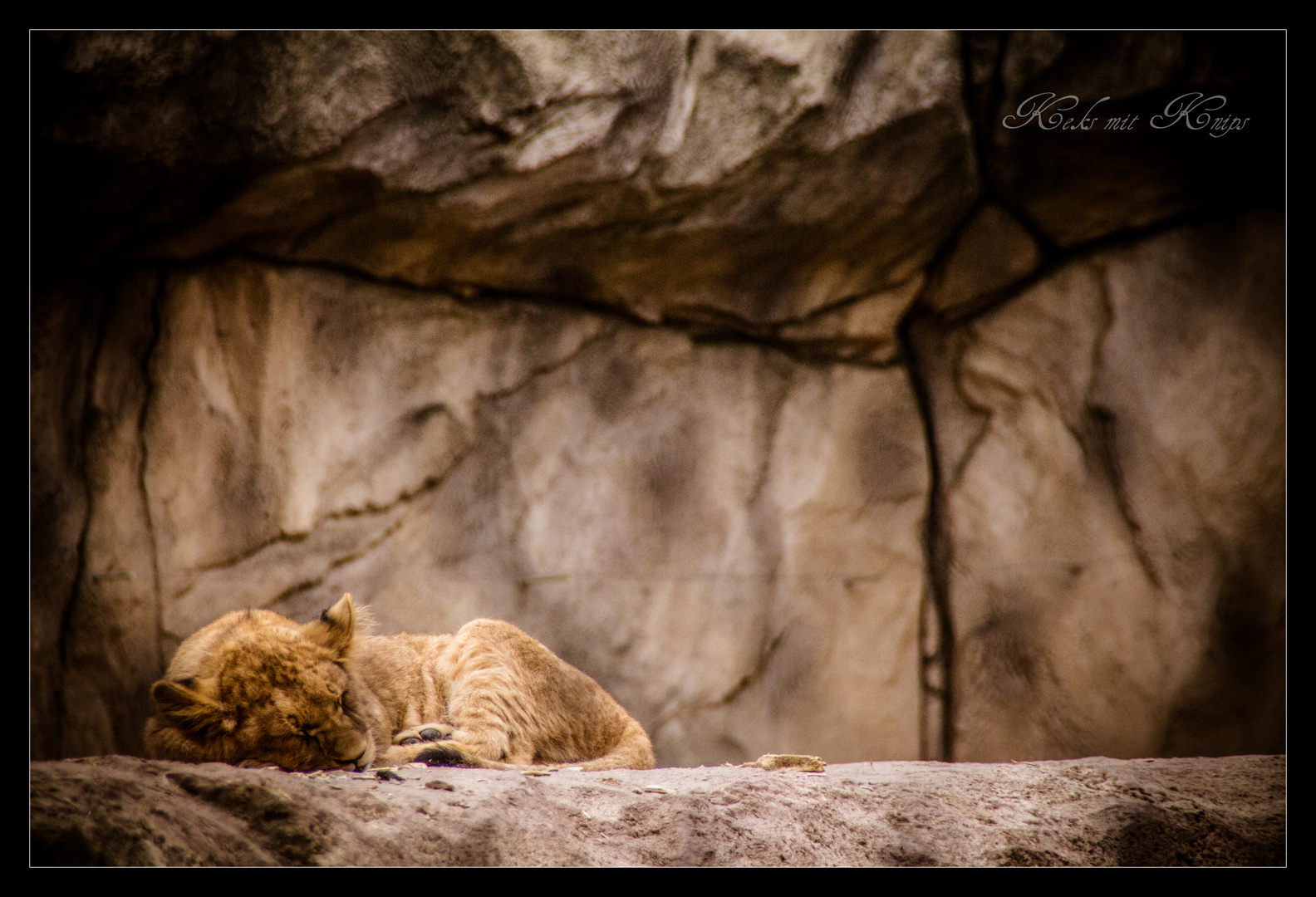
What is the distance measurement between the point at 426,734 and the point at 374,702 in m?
0.26

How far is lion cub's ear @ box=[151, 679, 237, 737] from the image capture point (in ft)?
10.1

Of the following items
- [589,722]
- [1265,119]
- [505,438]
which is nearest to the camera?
[589,722]

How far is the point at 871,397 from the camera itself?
521cm

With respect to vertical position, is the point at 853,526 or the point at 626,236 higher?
the point at 626,236

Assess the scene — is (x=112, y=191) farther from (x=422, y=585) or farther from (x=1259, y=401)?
(x=1259, y=401)

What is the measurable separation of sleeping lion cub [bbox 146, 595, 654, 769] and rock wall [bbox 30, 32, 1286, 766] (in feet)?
2.54

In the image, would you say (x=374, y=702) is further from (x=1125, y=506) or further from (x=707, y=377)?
(x=1125, y=506)

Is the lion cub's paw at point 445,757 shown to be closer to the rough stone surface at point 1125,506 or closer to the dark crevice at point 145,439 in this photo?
the dark crevice at point 145,439

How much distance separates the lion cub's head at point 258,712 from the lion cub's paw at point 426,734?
292 millimetres

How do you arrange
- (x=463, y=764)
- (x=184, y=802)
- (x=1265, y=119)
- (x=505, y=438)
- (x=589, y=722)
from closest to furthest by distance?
(x=184, y=802)
(x=463, y=764)
(x=589, y=722)
(x=1265, y=119)
(x=505, y=438)

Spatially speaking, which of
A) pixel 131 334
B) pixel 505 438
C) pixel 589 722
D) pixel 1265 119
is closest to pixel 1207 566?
pixel 1265 119

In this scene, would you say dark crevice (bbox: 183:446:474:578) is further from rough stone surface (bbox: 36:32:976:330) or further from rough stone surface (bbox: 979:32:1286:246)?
rough stone surface (bbox: 979:32:1286:246)

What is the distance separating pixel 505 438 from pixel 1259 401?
4.35 meters

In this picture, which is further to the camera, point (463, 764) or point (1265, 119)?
point (1265, 119)
